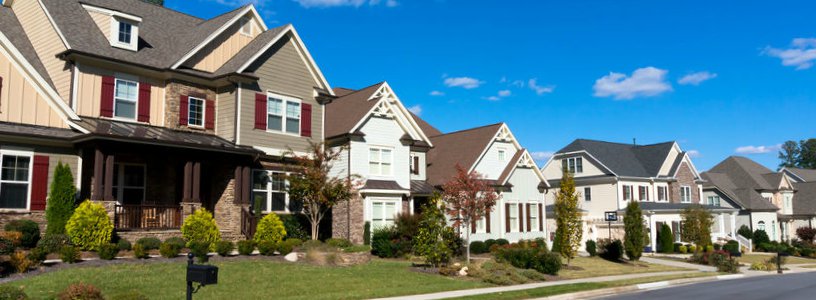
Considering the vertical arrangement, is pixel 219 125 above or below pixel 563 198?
above

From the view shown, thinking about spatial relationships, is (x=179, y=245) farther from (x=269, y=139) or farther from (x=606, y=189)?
(x=606, y=189)

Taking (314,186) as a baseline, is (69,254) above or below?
below

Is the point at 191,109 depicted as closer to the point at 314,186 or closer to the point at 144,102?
the point at 144,102

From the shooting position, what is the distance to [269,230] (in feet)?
81.5

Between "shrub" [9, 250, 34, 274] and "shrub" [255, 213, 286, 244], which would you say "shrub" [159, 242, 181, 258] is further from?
"shrub" [255, 213, 286, 244]

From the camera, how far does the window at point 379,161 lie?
3234 centimetres

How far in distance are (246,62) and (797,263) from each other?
37255 mm

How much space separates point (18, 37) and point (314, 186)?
45.4 feet

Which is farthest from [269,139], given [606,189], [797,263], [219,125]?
[797,263]

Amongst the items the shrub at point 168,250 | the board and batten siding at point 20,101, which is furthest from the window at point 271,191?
the board and batten siding at point 20,101

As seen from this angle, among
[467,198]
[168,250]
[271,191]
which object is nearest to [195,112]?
[271,191]

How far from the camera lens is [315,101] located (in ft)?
99.8

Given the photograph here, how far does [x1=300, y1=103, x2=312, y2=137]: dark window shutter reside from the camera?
29844 millimetres

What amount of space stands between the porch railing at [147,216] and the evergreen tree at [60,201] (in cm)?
166
